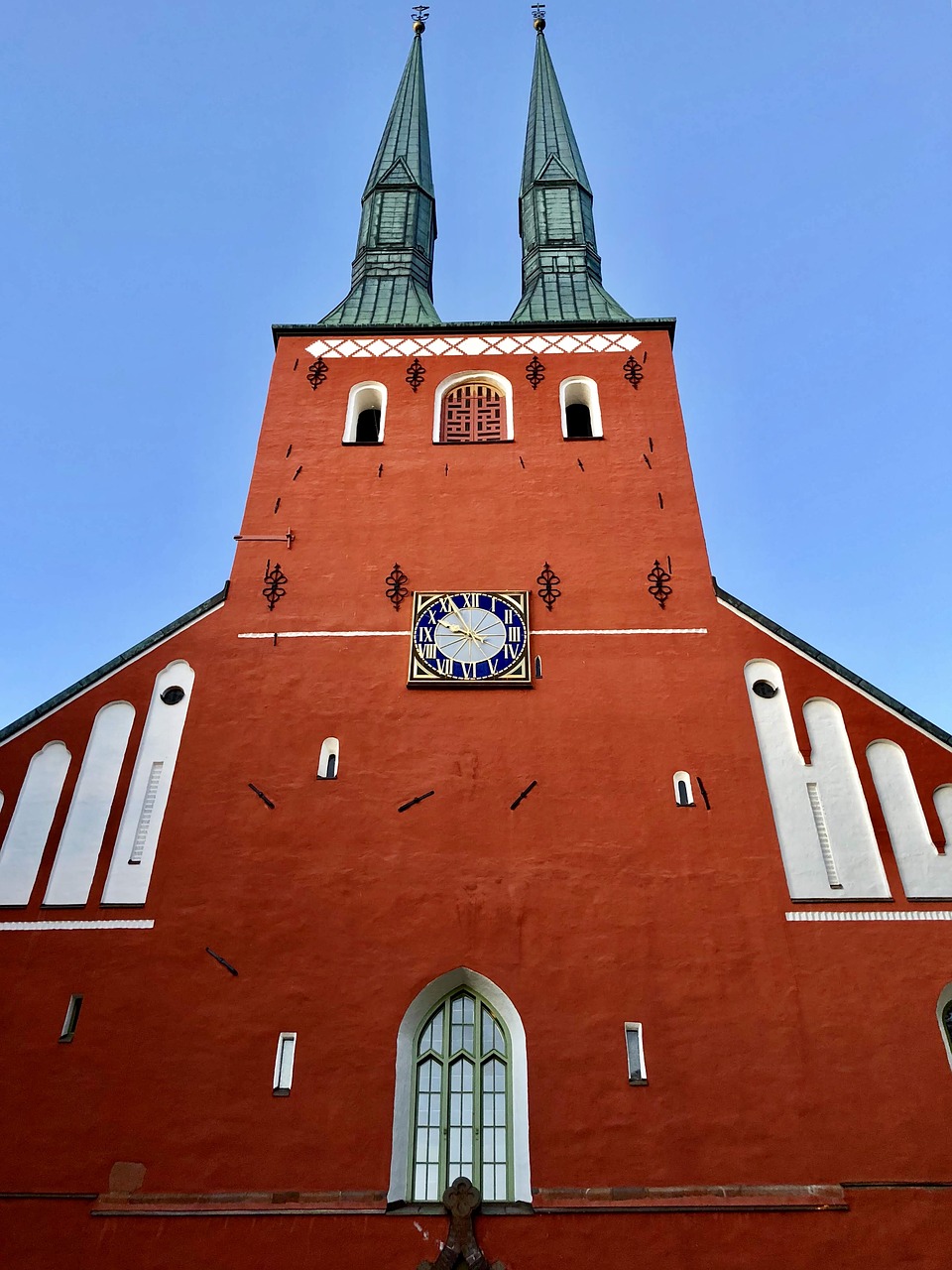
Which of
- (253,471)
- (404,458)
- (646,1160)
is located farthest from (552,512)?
(646,1160)

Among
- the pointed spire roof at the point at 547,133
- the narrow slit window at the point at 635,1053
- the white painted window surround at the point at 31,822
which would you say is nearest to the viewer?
the narrow slit window at the point at 635,1053

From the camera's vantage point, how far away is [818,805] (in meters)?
12.8

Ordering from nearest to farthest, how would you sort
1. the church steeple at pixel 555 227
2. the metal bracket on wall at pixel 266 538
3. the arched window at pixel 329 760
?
the arched window at pixel 329 760
the metal bracket on wall at pixel 266 538
the church steeple at pixel 555 227

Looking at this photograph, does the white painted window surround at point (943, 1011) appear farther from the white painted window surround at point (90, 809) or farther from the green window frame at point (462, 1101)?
the white painted window surround at point (90, 809)

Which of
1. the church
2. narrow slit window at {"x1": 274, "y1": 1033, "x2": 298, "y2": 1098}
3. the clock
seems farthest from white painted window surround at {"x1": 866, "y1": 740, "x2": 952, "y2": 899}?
narrow slit window at {"x1": 274, "y1": 1033, "x2": 298, "y2": 1098}

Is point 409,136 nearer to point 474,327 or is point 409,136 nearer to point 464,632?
point 474,327

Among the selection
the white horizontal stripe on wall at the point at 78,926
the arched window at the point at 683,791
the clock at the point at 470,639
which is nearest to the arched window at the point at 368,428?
the clock at the point at 470,639

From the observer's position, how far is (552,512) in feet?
52.4

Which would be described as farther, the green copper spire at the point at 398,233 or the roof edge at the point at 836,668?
the green copper spire at the point at 398,233

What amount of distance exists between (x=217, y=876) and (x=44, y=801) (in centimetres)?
210

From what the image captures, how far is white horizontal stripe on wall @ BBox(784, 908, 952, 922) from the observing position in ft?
38.8

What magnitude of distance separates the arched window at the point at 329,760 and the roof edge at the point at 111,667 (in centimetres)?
259

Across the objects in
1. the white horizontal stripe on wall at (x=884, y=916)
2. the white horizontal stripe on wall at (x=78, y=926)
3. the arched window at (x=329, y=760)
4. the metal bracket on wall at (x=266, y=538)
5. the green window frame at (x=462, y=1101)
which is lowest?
the green window frame at (x=462, y=1101)

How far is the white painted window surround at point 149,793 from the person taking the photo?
40.4 feet
